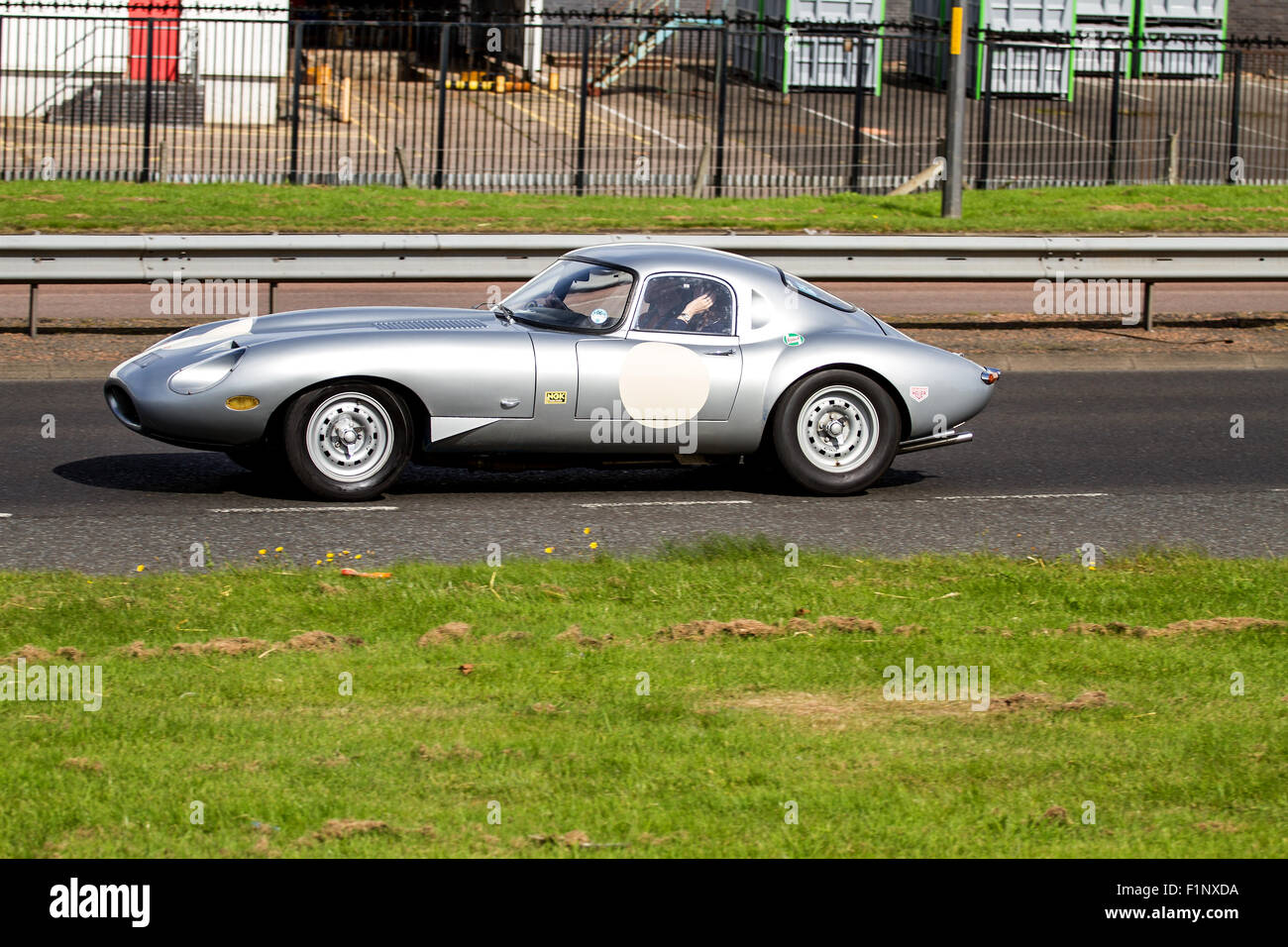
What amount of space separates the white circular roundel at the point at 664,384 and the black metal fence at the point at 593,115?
13050 mm

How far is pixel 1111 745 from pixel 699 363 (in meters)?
4.23

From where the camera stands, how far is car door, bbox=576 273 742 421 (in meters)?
8.81

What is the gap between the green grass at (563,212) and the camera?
778 inches

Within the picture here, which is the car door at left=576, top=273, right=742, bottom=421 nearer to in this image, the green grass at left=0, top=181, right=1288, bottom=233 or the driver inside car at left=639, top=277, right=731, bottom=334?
the driver inside car at left=639, top=277, right=731, bottom=334

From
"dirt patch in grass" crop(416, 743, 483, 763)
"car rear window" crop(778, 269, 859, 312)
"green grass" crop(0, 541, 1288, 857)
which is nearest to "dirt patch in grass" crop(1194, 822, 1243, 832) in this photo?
"green grass" crop(0, 541, 1288, 857)

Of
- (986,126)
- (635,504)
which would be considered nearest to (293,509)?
(635,504)

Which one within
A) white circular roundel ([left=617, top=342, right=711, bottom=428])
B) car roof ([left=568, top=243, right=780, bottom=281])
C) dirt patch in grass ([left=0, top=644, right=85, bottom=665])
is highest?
car roof ([left=568, top=243, right=780, bottom=281])

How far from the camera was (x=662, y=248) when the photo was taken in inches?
371

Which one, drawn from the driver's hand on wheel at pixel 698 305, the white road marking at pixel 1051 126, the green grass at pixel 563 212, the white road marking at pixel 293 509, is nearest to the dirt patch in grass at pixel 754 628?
the white road marking at pixel 293 509

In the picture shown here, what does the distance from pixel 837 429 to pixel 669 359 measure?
110 cm

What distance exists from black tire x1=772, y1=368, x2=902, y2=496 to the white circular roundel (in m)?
0.51

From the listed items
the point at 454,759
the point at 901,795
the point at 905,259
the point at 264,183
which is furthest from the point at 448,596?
the point at 264,183
